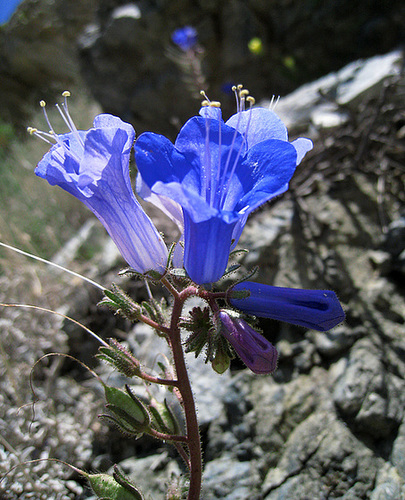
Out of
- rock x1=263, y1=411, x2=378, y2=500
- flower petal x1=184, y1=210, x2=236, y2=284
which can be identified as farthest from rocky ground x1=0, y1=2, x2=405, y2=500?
flower petal x1=184, y1=210, x2=236, y2=284

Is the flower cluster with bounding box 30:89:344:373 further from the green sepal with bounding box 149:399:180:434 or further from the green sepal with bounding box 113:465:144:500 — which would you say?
the green sepal with bounding box 113:465:144:500

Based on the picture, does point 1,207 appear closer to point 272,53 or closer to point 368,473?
point 272,53

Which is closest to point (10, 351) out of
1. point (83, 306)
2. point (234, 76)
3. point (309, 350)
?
point (83, 306)

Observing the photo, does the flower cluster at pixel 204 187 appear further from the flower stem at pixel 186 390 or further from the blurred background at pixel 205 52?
the blurred background at pixel 205 52

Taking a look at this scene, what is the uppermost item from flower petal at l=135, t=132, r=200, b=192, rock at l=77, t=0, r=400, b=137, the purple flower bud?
rock at l=77, t=0, r=400, b=137

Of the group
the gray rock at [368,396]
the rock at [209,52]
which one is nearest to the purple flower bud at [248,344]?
the gray rock at [368,396]
